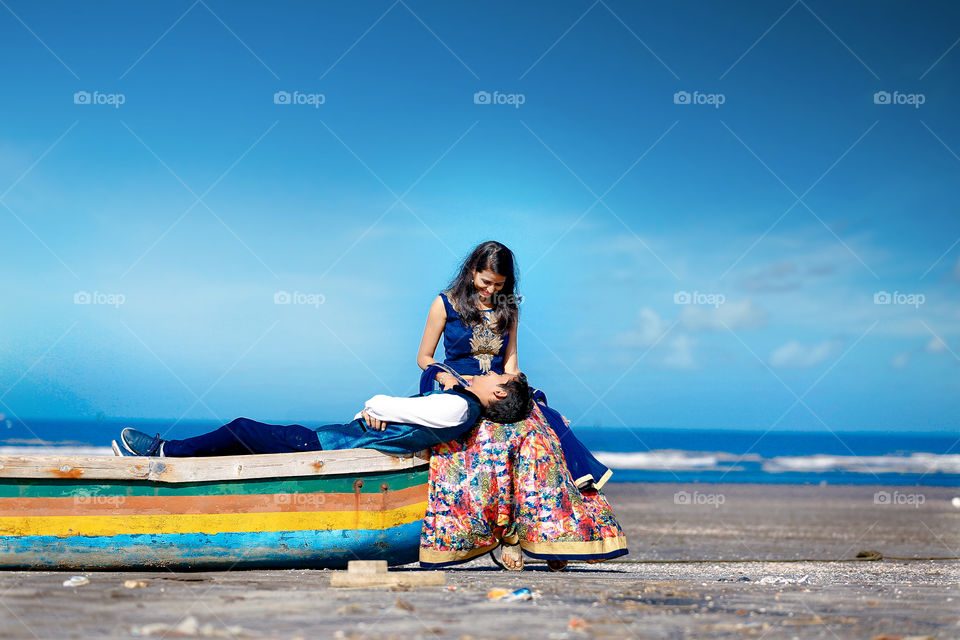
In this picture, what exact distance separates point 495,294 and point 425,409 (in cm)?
106

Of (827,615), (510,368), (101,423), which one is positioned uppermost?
(101,423)

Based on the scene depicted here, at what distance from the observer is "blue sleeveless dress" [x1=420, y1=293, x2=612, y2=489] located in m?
5.46

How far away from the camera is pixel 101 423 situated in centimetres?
3981

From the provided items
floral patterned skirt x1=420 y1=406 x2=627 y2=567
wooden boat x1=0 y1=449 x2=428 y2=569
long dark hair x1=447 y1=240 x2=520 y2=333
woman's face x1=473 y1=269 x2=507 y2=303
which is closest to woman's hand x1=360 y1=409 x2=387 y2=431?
wooden boat x1=0 y1=449 x2=428 y2=569

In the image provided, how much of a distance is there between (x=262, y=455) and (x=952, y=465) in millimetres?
23650

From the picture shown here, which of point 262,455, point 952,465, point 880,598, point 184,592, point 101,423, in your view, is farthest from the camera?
point 101,423

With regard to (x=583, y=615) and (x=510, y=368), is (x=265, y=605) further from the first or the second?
(x=510, y=368)

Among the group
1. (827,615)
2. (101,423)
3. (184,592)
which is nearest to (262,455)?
(184,592)

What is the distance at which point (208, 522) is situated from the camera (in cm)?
491

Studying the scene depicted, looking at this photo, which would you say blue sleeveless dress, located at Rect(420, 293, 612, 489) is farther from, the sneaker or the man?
the sneaker

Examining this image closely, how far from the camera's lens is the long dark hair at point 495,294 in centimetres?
552

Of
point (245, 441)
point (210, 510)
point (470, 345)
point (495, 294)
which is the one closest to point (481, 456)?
point (470, 345)

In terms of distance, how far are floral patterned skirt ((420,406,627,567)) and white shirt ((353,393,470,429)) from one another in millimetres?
279

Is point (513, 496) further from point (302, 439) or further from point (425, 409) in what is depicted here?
point (302, 439)
